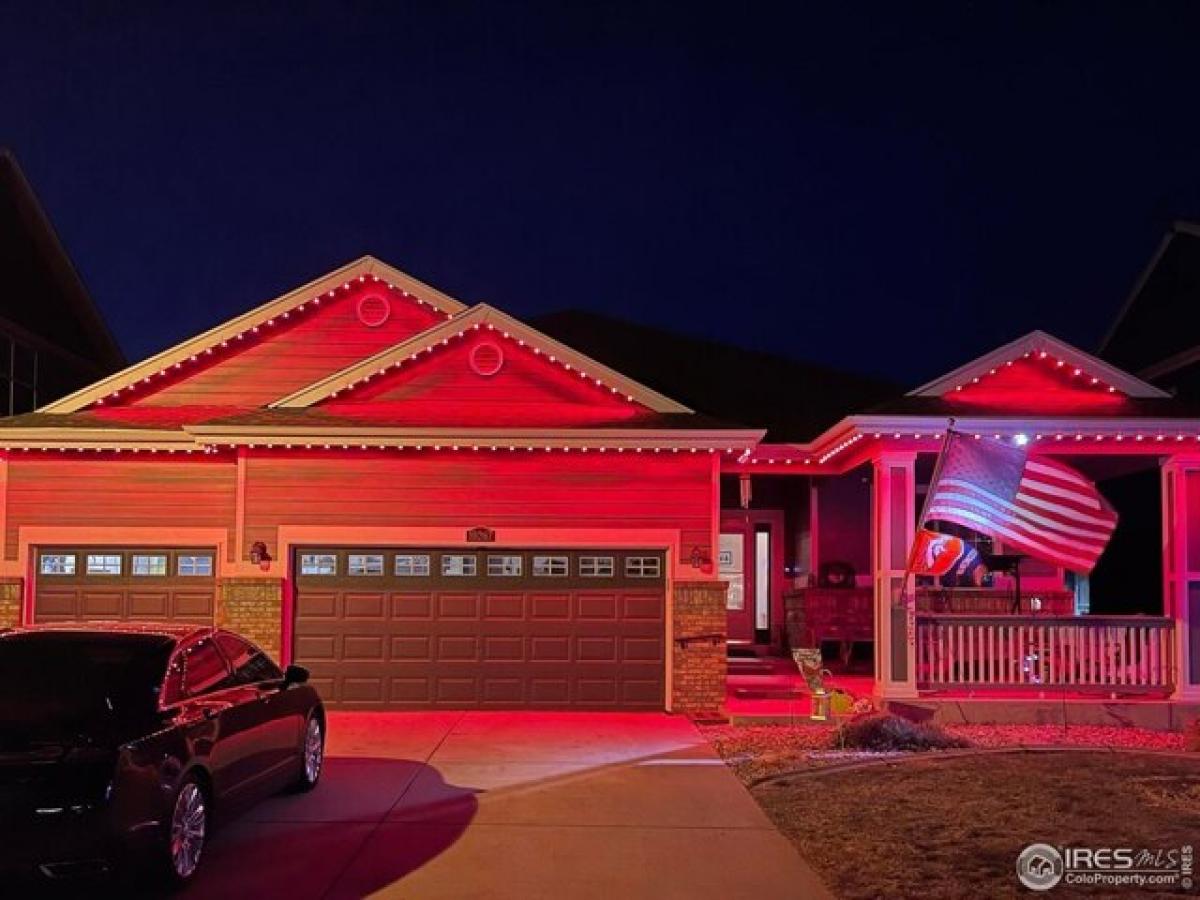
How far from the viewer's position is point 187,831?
730 cm

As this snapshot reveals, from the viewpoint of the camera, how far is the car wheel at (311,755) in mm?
9781

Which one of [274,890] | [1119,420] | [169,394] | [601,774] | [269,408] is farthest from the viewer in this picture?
[169,394]

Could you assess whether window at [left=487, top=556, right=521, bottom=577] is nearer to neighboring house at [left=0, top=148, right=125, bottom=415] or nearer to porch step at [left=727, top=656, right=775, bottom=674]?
porch step at [left=727, top=656, right=775, bottom=674]

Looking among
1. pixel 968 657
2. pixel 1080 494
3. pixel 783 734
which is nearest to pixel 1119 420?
pixel 1080 494

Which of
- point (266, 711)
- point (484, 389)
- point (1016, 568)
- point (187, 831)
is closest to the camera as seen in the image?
point (187, 831)

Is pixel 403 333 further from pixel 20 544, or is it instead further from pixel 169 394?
pixel 20 544

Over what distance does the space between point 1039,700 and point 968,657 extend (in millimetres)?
932

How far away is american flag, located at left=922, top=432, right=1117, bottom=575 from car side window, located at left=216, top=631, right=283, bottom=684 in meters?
7.19

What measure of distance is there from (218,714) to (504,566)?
7.16 meters

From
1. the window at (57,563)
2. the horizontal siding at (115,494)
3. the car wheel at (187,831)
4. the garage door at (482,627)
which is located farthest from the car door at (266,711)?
the window at (57,563)

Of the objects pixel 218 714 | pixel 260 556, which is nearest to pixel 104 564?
pixel 260 556

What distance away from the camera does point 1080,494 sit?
1351cm

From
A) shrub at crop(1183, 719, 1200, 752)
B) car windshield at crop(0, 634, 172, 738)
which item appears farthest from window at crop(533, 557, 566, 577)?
car windshield at crop(0, 634, 172, 738)

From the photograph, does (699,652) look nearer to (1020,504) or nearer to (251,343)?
(1020,504)
